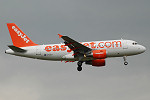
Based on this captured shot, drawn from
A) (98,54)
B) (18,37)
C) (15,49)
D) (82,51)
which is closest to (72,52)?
(82,51)

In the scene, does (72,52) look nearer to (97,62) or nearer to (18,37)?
(97,62)

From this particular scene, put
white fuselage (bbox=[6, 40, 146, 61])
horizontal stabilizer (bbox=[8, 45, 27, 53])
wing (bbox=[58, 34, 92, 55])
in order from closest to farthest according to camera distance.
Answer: wing (bbox=[58, 34, 92, 55]), white fuselage (bbox=[6, 40, 146, 61]), horizontal stabilizer (bbox=[8, 45, 27, 53])

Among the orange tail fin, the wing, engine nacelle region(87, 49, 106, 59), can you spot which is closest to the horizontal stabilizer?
the orange tail fin

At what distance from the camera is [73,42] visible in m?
61.2

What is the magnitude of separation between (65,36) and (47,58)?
8662mm

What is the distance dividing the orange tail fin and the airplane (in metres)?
0.50

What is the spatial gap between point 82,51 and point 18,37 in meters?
14.0

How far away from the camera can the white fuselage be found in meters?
63.3

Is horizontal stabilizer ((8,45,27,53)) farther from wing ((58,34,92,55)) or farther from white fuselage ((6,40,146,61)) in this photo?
wing ((58,34,92,55))

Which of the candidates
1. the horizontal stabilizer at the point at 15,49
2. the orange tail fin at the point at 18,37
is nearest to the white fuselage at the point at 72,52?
the horizontal stabilizer at the point at 15,49

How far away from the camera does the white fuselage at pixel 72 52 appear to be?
208ft

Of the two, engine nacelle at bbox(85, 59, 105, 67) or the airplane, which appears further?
engine nacelle at bbox(85, 59, 105, 67)

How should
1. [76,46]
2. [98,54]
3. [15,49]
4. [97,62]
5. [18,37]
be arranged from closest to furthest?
[98,54], [76,46], [15,49], [97,62], [18,37]

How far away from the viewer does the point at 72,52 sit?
211 feet
